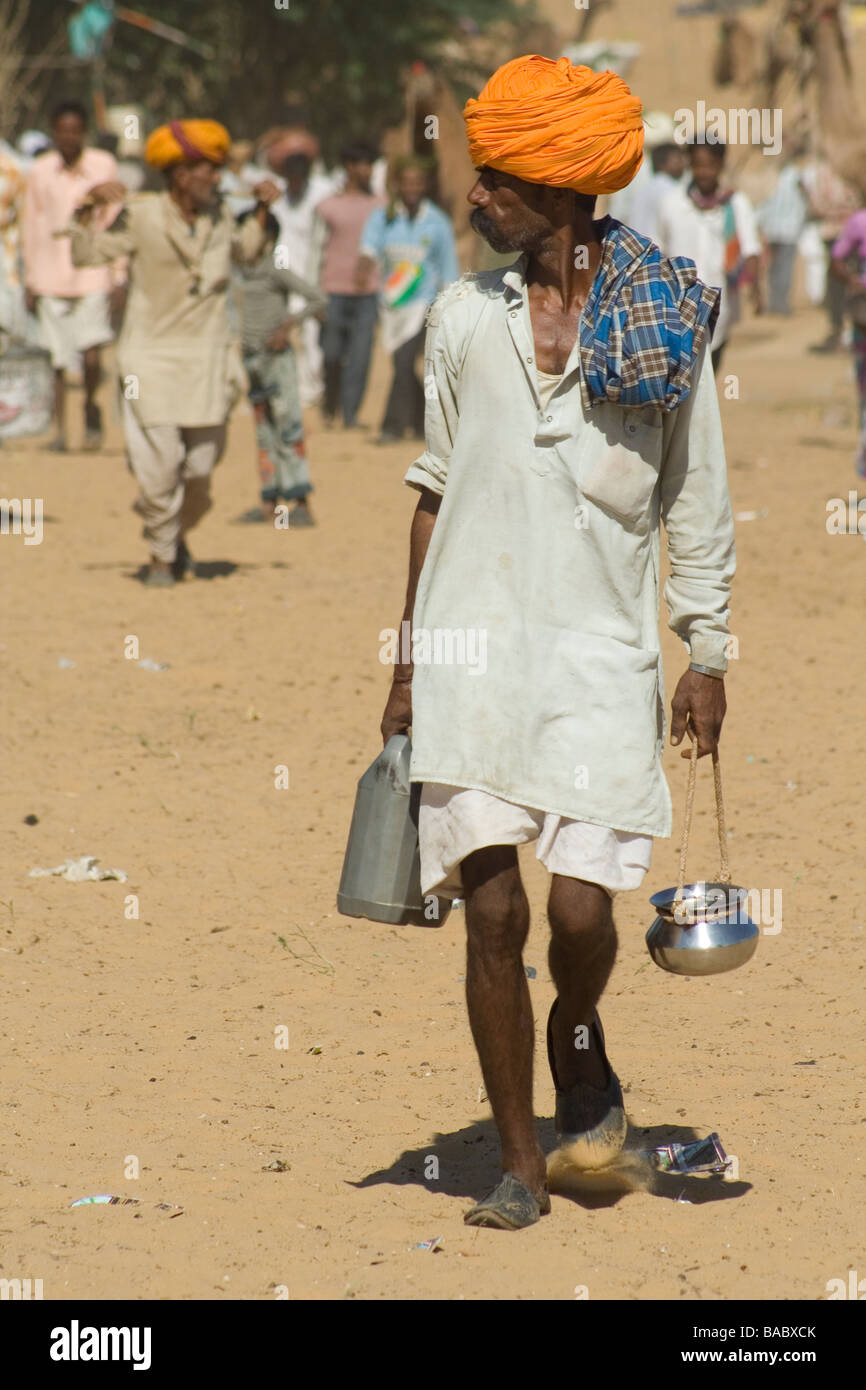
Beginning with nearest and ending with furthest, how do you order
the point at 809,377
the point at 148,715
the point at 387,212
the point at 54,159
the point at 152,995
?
the point at 152,995 < the point at 148,715 < the point at 54,159 < the point at 387,212 < the point at 809,377

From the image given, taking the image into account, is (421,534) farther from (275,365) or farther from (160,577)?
(275,365)

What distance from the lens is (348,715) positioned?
7270 mm

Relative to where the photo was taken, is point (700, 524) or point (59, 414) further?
point (59, 414)

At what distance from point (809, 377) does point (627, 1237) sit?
16712 mm

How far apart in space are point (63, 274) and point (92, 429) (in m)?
1.08

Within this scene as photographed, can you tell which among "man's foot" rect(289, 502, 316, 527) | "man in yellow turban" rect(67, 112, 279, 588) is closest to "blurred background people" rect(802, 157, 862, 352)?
"man's foot" rect(289, 502, 316, 527)

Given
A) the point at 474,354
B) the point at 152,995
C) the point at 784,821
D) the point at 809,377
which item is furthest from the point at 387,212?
the point at 474,354

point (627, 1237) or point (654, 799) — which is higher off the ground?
point (654, 799)

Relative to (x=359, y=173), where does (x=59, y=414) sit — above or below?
below

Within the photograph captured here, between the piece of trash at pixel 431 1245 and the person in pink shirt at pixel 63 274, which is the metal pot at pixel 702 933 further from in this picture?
the person in pink shirt at pixel 63 274

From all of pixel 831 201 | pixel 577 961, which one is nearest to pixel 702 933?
pixel 577 961

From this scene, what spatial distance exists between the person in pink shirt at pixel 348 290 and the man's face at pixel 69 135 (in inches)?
82.2

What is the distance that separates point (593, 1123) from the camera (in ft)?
12.0

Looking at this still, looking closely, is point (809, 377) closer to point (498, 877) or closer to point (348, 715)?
point (348, 715)
